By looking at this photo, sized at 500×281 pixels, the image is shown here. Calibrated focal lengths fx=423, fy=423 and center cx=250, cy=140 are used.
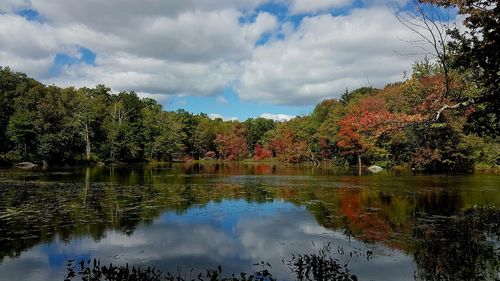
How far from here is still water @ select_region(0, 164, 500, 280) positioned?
409 inches

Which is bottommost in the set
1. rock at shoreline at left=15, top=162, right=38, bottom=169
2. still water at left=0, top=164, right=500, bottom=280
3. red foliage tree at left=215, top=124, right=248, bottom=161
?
still water at left=0, top=164, right=500, bottom=280

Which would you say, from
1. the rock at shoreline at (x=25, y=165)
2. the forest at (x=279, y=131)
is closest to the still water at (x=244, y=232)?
the forest at (x=279, y=131)

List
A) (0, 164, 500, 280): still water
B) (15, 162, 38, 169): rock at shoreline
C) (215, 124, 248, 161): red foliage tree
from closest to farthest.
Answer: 1. (0, 164, 500, 280): still water
2. (15, 162, 38, 169): rock at shoreline
3. (215, 124, 248, 161): red foliage tree

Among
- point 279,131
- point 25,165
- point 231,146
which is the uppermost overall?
point 279,131

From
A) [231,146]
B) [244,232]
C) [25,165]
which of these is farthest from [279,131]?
[244,232]

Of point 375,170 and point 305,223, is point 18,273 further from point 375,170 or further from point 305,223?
point 375,170

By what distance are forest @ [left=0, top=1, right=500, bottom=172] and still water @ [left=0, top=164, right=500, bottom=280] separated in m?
3.53

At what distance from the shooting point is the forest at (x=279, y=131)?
41394mm

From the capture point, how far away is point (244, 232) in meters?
15.2

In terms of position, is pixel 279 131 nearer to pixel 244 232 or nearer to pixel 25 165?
pixel 25 165

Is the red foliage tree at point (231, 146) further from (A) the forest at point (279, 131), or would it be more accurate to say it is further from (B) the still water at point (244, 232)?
(B) the still water at point (244, 232)

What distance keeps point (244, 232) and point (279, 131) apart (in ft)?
270

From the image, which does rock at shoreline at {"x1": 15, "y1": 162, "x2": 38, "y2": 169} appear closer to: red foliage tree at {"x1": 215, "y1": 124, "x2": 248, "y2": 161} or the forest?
the forest

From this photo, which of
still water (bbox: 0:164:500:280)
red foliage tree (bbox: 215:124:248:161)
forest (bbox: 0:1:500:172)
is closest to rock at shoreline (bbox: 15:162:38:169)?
forest (bbox: 0:1:500:172)
